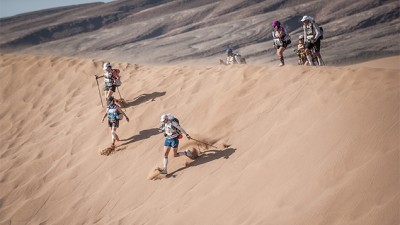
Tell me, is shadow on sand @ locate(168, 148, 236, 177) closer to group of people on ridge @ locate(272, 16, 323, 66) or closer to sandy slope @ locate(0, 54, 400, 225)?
sandy slope @ locate(0, 54, 400, 225)

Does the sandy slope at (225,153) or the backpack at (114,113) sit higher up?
the backpack at (114,113)

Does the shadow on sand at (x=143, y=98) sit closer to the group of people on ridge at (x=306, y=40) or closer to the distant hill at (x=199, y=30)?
the group of people on ridge at (x=306, y=40)

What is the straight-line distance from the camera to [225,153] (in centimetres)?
716

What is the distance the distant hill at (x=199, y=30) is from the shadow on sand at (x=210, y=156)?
16.5 m

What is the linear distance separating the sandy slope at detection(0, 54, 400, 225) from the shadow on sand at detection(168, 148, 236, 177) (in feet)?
0.10

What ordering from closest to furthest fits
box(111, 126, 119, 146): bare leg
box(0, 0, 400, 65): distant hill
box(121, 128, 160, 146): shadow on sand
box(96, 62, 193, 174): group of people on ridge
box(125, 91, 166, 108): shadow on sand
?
box(96, 62, 193, 174): group of people on ridge, box(111, 126, 119, 146): bare leg, box(121, 128, 160, 146): shadow on sand, box(125, 91, 166, 108): shadow on sand, box(0, 0, 400, 65): distant hill

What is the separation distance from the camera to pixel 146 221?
6234mm

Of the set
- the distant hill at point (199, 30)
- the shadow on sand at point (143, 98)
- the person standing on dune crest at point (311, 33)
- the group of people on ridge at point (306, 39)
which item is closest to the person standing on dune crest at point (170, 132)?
the shadow on sand at point (143, 98)

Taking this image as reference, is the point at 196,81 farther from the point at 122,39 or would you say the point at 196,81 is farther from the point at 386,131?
the point at 122,39

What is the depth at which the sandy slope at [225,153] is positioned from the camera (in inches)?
196

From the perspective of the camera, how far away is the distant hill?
90.0 ft

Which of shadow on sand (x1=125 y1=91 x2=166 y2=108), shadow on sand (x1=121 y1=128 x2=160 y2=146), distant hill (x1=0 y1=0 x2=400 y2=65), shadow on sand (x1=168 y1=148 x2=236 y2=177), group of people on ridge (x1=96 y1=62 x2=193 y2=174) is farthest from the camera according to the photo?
distant hill (x1=0 y1=0 x2=400 y2=65)

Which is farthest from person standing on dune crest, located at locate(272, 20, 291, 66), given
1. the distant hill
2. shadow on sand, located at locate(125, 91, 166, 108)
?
the distant hill

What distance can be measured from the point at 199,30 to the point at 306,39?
96.3ft
